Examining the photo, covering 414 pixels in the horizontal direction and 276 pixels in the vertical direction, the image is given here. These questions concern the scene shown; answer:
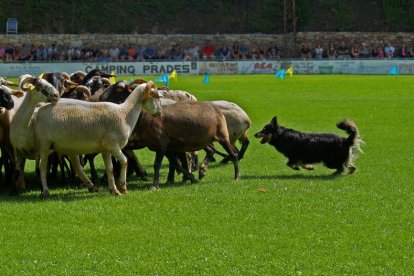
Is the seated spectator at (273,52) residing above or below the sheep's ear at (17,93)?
above

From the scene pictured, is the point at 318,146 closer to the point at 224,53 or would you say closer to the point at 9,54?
the point at 224,53

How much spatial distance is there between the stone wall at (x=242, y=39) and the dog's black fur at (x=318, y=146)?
5575 cm

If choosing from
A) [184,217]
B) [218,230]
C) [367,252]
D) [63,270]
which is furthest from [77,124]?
[367,252]

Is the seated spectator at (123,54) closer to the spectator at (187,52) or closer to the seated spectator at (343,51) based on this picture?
the spectator at (187,52)

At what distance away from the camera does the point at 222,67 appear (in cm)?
5841

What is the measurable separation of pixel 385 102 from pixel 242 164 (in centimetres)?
1661

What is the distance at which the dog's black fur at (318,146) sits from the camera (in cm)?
1440

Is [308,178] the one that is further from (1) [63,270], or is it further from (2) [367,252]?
(1) [63,270]

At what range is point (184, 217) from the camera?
425 inches

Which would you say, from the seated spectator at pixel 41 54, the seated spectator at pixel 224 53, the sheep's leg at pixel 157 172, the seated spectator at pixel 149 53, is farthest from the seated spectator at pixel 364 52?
the sheep's leg at pixel 157 172

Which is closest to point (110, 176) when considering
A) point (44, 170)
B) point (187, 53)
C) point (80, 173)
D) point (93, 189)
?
point (93, 189)

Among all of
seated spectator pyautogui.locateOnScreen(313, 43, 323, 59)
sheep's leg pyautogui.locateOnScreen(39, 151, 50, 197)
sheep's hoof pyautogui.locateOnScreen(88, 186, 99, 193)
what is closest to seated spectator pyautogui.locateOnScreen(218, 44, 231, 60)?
seated spectator pyautogui.locateOnScreen(313, 43, 323, 59)

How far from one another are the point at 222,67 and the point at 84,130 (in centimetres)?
4631

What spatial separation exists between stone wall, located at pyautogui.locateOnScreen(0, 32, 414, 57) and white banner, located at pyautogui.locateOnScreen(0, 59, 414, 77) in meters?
12.4
